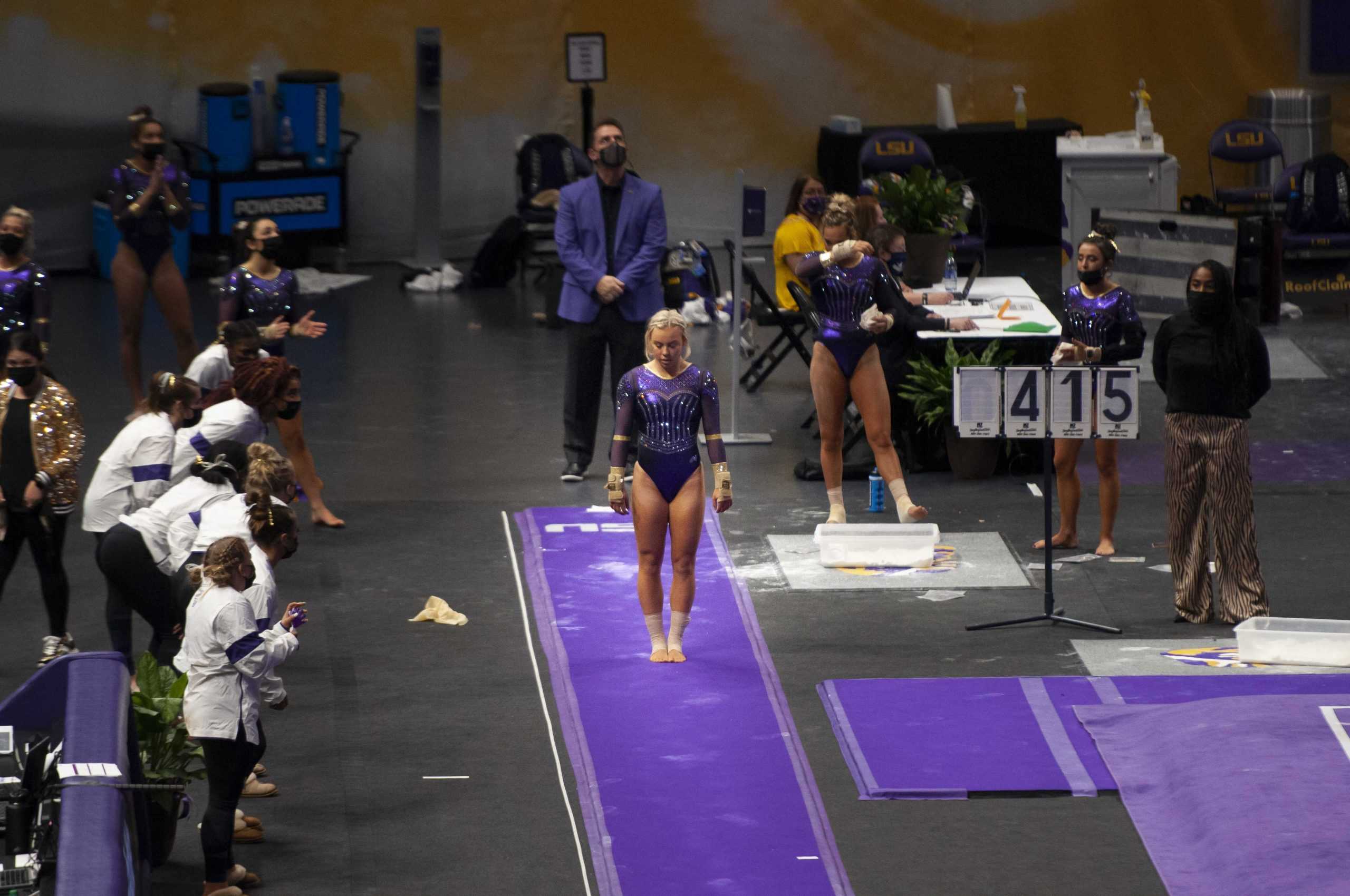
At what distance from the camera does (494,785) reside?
272 inches

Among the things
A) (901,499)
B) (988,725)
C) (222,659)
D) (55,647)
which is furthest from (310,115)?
(222,659)

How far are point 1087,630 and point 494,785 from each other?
2853mm

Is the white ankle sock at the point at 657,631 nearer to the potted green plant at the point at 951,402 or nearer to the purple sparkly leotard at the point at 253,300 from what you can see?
the purple sparkly leotard at the point at 253,300

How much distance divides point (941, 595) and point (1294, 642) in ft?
5.35

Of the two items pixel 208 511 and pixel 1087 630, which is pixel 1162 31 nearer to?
pixel 1087 630

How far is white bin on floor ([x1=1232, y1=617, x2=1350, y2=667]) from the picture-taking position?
7879 millimetres

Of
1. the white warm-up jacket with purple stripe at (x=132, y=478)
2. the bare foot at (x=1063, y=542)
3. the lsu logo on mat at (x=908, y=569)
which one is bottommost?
the lsu logo on mat at (x=908, y=569)

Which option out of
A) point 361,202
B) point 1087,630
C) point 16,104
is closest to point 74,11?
point 16,104

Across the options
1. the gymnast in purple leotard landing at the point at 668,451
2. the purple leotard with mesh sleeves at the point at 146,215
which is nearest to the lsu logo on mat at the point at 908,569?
the gymnast in purple leotard landing at the point at 668,451

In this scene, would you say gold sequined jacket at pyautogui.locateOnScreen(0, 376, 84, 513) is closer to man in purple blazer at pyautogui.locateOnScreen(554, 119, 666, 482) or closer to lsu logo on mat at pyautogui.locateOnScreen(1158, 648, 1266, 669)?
man in purple blazer at pyautogui.locateOnScreen(554, 119, 666, 482)

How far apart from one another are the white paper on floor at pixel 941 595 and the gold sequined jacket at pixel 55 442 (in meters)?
3.73

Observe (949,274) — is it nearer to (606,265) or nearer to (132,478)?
(606,265)

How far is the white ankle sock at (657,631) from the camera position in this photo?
318 inches

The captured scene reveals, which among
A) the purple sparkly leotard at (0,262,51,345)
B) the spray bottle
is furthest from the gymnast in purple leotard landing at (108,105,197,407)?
the spray bottle
